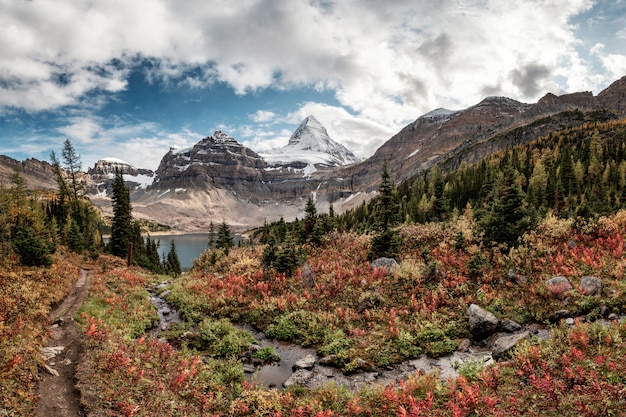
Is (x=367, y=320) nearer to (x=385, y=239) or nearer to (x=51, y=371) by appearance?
(x=385, y=239)

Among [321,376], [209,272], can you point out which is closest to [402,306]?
[321,376]

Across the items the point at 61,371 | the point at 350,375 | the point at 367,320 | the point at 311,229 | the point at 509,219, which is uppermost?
the point at 509,219

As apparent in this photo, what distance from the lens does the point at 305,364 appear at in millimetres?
14445

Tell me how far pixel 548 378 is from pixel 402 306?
923cm

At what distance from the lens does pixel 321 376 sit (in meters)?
13.6

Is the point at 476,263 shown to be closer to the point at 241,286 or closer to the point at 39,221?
the point at 241,286

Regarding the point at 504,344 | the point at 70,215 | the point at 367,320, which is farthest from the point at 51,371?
the point at 70,215

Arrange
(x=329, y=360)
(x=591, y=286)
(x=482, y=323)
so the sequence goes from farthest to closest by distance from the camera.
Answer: (x=482, y=323) < (x=591, y=286) < (x=329, y=360)

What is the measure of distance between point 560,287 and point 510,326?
11.0ft

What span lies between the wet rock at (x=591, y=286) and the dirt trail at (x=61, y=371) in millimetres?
19801

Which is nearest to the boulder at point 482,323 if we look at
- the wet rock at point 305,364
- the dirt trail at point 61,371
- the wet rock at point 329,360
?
the wet rock at point 329,360

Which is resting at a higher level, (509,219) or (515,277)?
(509,219)

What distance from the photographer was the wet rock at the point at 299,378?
508 inches

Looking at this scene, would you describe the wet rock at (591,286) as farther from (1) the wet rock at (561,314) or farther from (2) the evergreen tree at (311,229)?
(2) the evergreen tree at (311,229)
